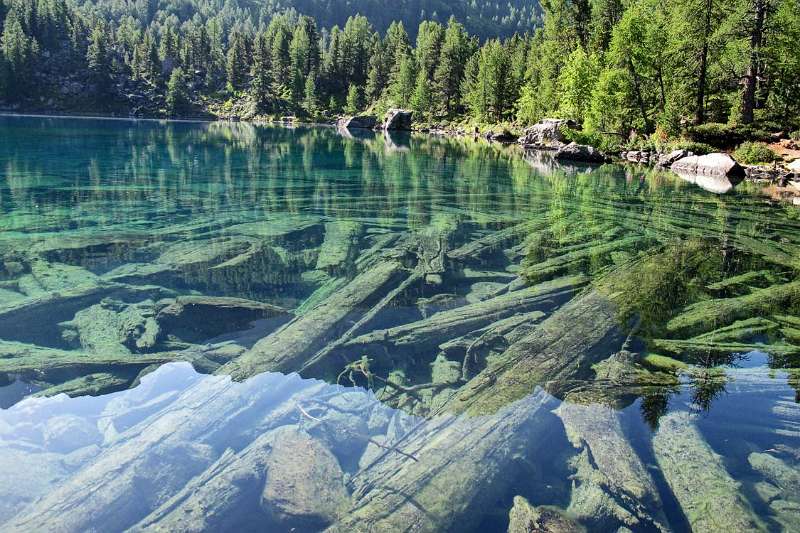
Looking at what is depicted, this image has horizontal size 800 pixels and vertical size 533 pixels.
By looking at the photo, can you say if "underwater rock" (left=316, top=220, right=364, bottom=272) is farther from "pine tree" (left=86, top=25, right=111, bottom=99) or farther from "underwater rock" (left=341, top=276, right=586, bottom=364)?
"pine tree" (left=86, top=25, right=111, bottom=99)

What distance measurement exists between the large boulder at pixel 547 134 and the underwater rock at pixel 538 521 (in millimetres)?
49445

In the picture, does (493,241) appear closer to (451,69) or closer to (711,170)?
(711,170)

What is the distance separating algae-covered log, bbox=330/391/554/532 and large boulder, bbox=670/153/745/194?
2618 centimetres

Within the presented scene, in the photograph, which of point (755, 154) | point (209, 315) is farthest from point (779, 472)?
point (755, 154)

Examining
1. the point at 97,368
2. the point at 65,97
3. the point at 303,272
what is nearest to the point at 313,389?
the point at 97,368

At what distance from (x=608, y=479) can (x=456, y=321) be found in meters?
3.45

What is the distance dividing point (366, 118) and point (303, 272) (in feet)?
292

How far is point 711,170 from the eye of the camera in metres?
32.4

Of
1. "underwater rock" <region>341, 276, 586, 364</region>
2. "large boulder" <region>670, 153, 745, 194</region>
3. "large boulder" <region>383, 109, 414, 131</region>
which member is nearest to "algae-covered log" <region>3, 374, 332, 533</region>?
"underwater rock" <region>341, 276, 586, 364</region>

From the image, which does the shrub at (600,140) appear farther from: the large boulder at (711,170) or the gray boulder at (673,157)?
the large boulder at (711,170)

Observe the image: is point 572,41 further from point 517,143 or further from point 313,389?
point 313,389

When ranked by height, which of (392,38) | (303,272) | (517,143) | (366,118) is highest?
(392,38)

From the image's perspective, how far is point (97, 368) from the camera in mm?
6293

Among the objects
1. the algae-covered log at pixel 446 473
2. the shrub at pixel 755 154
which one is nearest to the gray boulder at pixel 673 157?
the shrub at pixel 755 154
